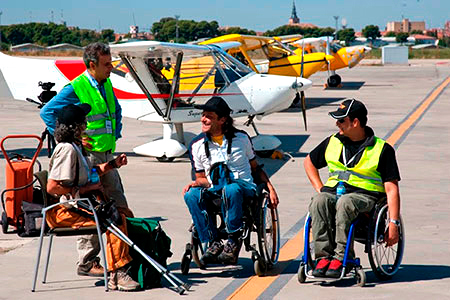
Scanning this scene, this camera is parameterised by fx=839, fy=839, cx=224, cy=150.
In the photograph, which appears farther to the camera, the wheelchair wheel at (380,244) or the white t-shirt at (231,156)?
the white t-shirt at (231,156)

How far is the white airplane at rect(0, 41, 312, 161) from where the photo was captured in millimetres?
12875

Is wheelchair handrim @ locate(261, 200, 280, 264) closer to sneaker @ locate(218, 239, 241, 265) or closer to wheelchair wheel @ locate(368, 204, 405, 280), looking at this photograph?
sneaker @ locate(218, 239, 241, 265)

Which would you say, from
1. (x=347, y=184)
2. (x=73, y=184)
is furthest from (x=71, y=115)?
(x=347, y=184)

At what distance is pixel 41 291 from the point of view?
5688mm

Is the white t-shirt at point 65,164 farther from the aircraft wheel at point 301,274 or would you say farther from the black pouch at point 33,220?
the aircraft wheel at point 301,274

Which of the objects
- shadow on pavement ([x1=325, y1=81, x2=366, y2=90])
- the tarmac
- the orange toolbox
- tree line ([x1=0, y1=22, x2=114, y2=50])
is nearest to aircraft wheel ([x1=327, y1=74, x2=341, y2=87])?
shadow on pavement ([x1=325, y1=81, x2=366, y2=90])

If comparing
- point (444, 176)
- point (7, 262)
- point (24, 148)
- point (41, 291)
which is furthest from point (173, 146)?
point (41, 291)

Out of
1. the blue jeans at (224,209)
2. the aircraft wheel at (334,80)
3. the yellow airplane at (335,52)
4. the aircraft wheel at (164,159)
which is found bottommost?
the aircraft wheel at (334,80)

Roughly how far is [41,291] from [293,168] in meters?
6.49

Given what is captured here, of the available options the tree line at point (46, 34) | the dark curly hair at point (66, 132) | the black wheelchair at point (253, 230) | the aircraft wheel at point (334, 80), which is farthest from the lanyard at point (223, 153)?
the tree line at point (46, 34)

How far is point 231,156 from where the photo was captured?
6.07m

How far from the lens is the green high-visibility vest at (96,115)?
242 inches

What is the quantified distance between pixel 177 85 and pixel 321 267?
7.59 meters

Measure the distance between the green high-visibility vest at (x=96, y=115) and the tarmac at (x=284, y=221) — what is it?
0.98 meters
